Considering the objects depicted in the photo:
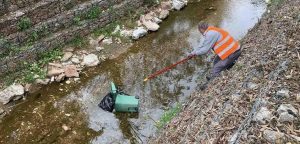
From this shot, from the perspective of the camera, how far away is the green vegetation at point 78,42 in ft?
35.4

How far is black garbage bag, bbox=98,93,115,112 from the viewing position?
8.23 m

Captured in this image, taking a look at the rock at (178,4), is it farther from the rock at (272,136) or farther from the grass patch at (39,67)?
the rock at (272,136)

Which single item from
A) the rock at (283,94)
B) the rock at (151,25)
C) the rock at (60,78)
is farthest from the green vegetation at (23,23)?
the rock at (283,94)

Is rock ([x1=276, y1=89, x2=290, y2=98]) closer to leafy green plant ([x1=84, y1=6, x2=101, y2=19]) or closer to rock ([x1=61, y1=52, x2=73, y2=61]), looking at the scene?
rock ([x1=61, y1=52, x2=73, y2=61])

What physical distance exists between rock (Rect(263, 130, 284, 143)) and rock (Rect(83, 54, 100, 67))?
6.15 m

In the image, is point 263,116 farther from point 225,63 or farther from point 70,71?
point 70,71

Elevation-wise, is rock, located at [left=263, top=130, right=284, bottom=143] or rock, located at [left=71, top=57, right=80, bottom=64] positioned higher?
rock, located at [left=263, top=130, right=284, bottom=143]

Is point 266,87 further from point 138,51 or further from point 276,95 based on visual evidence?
point 138,51

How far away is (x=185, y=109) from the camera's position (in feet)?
23.6

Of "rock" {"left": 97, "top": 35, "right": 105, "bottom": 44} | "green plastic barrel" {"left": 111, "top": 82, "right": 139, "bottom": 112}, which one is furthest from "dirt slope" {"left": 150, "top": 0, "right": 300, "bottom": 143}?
"rock" {"left": 97, "top": 35, "right": 105, "bottom": 44}

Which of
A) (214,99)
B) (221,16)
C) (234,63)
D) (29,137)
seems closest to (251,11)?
(221,16)

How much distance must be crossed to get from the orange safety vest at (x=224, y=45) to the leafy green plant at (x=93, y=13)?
4.79 m

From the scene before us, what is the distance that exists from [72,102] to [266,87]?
4647 millimetres

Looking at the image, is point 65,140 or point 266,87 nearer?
point 266,87
